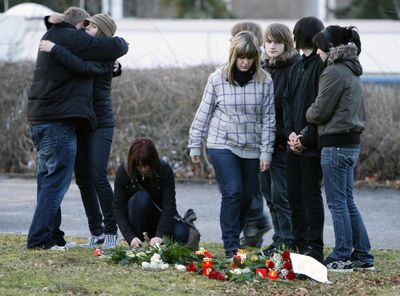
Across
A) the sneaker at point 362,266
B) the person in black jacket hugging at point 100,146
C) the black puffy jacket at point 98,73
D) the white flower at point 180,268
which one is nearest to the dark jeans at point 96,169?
the person in black jacket hugging at point 100,146

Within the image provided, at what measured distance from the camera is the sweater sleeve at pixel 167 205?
315 inches


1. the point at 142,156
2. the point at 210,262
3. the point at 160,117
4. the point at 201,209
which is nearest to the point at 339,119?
the point at 210,262

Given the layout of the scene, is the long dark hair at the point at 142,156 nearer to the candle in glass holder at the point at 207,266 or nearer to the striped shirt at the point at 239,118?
the striped shirt at the point at 239,118

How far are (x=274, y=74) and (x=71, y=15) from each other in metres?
1.72

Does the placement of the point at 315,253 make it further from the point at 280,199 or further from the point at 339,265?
the point at 280,199

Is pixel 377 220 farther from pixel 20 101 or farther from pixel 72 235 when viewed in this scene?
pixel 20 101

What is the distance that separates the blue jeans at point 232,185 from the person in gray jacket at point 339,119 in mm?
792

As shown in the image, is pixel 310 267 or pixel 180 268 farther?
pixel 180 268

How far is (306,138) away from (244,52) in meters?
0.87

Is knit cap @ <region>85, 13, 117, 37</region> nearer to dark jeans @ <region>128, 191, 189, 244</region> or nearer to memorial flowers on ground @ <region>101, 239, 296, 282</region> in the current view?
dark jeans @ <region>128, 191, 189, 244</region>

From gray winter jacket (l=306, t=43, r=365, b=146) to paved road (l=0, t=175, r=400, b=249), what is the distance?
2.14 m

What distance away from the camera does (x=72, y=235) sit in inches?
387

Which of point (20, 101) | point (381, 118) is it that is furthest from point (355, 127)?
point (20, 101)

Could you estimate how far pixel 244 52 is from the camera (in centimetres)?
802
